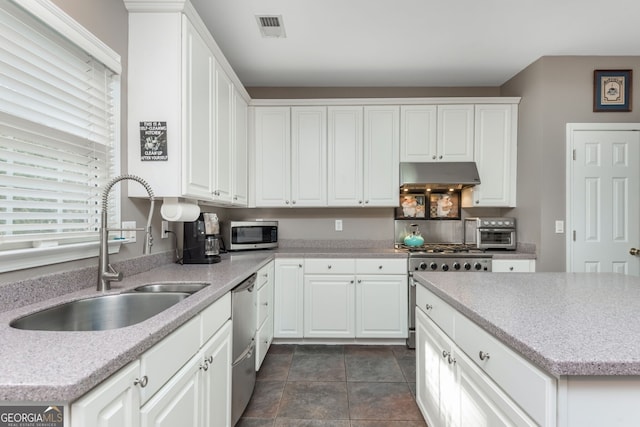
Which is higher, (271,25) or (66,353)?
(271,25)

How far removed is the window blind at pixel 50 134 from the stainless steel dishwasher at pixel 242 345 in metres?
0.82

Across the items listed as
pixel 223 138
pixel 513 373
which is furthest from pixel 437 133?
pixel 513 373

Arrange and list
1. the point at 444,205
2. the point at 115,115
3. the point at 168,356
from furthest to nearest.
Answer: the point at 444,205
the point at 115,115
the point at 168,356

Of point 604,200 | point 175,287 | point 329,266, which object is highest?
point 604,200

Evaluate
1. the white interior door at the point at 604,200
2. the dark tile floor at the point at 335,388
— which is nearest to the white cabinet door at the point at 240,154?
the dark tile floor at the point at 335,388

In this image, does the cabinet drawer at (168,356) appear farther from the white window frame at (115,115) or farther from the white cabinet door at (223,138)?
the white cabinet door at (223,138)

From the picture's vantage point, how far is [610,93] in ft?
9.56

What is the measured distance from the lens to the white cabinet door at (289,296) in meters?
3.05

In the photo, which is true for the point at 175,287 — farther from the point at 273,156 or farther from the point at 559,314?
the point at 273,156

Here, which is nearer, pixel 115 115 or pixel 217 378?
pixel 217 378

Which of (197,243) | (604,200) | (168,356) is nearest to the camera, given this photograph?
(168,356)

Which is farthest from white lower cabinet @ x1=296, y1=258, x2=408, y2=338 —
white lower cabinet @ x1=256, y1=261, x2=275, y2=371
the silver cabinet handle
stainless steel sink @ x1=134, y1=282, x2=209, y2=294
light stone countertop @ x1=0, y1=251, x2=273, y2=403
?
the silver cabinet handle

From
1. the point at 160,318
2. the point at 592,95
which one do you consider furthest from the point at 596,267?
the point at 160,318

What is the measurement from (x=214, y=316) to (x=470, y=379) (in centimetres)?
→ 111
